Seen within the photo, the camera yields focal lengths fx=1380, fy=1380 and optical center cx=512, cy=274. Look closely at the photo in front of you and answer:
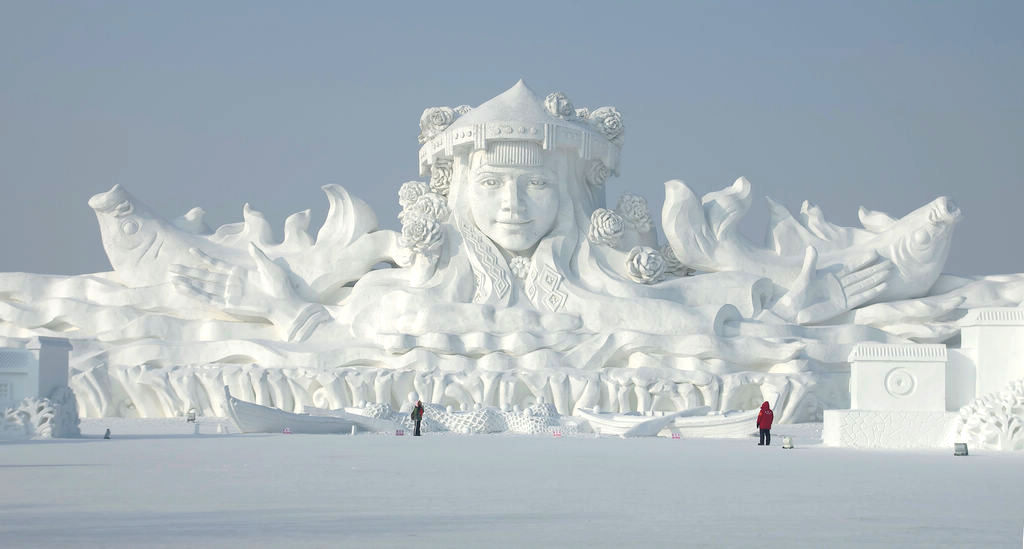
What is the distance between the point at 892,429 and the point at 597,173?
11.9 meters

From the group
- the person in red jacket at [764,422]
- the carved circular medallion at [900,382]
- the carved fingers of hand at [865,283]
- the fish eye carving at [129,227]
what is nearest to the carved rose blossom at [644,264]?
the carved fingers of hand at [865,283]

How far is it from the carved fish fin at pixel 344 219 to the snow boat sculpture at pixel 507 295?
4 centimetres

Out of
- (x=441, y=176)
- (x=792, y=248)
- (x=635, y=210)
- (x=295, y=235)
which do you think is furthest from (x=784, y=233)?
(x=295, y=235)

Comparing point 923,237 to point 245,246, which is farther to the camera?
point 245,246

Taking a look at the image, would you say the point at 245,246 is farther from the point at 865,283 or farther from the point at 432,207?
the point at 865,283

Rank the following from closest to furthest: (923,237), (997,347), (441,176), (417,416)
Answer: (997,347), (417,416), (923,237), (441,176)

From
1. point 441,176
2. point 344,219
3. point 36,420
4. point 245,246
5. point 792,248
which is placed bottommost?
point 36,420

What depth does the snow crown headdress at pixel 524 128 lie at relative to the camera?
83.8ft

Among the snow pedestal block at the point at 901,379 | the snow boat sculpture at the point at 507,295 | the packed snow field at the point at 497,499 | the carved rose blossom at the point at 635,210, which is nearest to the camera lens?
the packed snow field at the point at 497,499

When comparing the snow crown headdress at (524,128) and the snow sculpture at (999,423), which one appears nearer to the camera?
the snow sculpture at (999,423)

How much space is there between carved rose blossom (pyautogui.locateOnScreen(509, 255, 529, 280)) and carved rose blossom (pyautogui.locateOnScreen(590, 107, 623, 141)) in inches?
122

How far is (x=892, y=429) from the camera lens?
16.5 metres

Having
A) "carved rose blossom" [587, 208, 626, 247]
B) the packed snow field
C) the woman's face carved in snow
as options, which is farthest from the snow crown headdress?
the packed snow field

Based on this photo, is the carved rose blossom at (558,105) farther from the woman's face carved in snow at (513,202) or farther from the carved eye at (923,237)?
the carved eye at (923,237)
